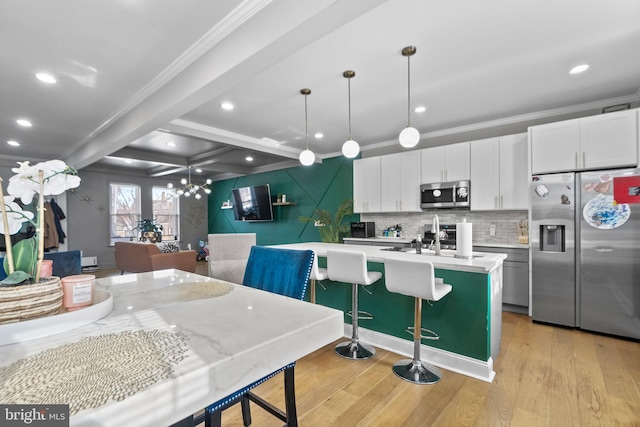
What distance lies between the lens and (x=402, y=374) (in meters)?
2.28

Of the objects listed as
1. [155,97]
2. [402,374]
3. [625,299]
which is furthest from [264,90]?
[625,299]

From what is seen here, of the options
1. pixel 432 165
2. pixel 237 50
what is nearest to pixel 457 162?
pixel 432 165

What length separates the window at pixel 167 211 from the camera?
28.3 ft

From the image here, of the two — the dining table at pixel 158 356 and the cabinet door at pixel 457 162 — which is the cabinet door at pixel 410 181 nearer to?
the cabinet door at pixel 457 162

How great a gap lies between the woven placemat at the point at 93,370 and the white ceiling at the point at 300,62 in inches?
66.7

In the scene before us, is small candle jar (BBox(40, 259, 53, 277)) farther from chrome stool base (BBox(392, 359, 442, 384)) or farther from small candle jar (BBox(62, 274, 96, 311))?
chrome stool base (BBox(392, 359, 442, 384))

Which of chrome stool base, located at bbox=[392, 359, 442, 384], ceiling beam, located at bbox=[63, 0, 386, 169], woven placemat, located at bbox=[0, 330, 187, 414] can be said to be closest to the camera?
woven placemat, located at bbox=[0, 330, 187, 414]

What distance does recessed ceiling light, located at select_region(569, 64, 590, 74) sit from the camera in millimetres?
2746

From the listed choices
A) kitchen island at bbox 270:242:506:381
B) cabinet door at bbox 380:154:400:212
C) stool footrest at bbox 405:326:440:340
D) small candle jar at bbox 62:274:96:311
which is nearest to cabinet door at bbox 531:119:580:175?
kitchen island at bbox 270:242:506:381

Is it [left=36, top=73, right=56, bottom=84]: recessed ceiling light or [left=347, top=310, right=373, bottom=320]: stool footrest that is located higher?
[left=36, top=73, right=56, bottom=84]: recessed ceiling light

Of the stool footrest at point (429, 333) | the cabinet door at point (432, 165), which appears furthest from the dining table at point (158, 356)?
the cabinet door at point (432, 165)

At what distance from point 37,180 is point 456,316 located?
2611 millimetres

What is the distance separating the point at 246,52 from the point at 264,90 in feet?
3.98

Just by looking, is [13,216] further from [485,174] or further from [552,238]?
[485,174]
